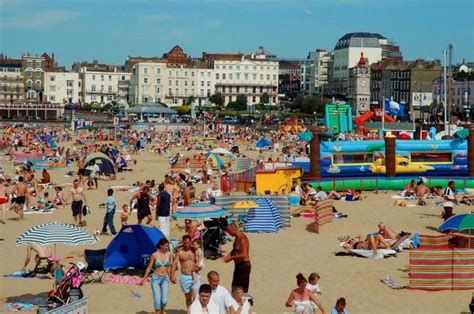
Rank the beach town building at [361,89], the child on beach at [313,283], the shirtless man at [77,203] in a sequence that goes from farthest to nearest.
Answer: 1. the beach town building at [361,89]
2. the shirtless man at [77,203]
3. the child on beach at [313,283]

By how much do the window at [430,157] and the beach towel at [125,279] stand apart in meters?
14.0

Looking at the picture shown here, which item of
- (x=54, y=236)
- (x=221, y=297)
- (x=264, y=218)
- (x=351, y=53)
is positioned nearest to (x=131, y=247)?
(x=54, y=236)

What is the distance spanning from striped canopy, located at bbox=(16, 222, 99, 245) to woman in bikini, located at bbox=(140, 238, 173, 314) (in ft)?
6.84

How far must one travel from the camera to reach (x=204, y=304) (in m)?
7.52

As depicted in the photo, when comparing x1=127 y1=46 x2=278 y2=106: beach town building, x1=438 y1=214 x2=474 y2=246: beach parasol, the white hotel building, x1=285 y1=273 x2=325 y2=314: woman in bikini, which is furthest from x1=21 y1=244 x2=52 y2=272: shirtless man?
the white hotel building

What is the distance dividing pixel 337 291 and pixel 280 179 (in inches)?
423

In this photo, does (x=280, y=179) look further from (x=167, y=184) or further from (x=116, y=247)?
(x=116, y=247)

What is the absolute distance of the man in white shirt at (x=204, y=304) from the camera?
24.4 ft

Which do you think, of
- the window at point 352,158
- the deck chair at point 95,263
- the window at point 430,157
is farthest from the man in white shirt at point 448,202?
the deck chair at point 95,263

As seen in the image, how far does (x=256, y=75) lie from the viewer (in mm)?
121625

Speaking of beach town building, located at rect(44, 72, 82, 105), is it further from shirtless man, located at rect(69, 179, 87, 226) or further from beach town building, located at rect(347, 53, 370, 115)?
shirtless man, located at rect(69, 179, 87, 226)

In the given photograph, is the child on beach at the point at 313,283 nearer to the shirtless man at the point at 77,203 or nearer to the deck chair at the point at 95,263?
the deck chair at the point at 95,263

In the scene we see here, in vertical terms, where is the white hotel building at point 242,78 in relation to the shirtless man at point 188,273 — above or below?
above

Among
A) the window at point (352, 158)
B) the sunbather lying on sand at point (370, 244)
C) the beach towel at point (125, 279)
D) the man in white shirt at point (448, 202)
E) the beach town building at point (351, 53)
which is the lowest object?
the beach towel at point (125, 279)
